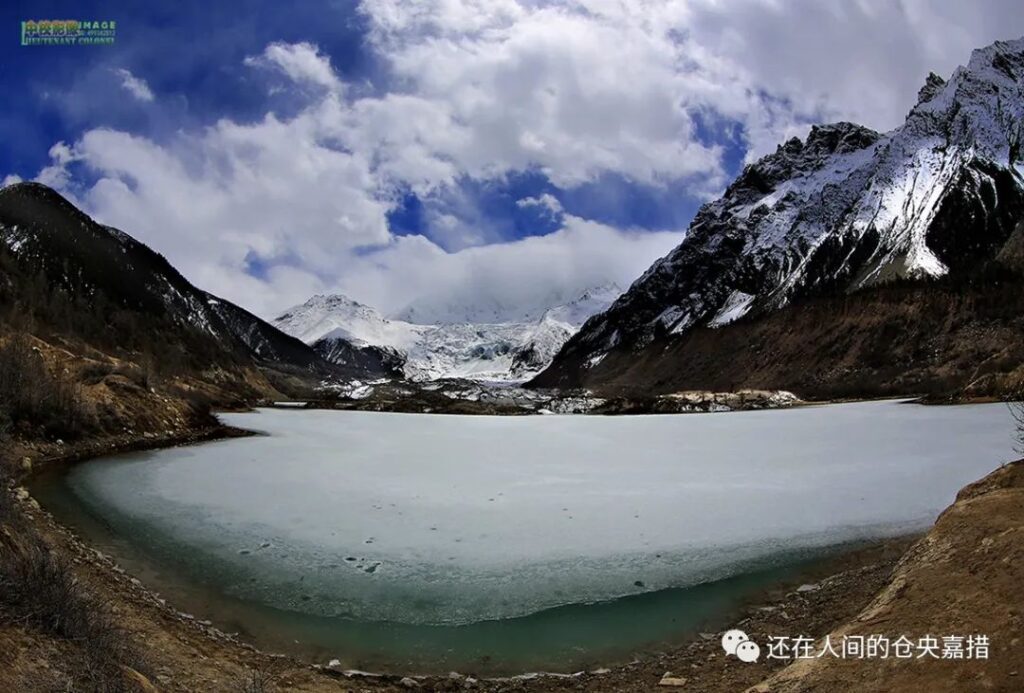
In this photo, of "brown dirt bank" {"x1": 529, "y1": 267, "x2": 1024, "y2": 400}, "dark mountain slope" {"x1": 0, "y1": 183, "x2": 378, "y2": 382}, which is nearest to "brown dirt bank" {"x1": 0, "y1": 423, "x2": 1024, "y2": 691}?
"brown dirt bank" {"x1": 529, "y1": 267, "x2": 1024, "y2": 400}

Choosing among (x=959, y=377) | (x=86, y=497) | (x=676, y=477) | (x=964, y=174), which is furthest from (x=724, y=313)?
(x=86, y=497)

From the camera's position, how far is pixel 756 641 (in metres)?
7.90

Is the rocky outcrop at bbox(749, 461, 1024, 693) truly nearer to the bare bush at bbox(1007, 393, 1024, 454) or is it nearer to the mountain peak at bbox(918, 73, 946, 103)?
the bare bush at bbox(1007, 393, 1024, 454)

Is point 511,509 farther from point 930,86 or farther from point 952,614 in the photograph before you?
point 930,86

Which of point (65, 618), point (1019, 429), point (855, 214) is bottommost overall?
point (65, 618)

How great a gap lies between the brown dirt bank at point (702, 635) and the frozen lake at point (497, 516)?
31.9 inches

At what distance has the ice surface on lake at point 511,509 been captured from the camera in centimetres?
1010

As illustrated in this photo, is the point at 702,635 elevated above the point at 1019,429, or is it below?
below

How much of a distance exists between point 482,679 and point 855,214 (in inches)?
4876

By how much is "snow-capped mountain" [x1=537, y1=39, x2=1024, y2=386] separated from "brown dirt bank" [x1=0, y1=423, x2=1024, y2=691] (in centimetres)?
9055

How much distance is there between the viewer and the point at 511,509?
47.8ft

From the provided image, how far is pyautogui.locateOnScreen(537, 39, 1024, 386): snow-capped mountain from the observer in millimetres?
92106

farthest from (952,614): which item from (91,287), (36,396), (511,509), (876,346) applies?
(91,287)

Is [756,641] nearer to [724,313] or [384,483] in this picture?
[384,483]
